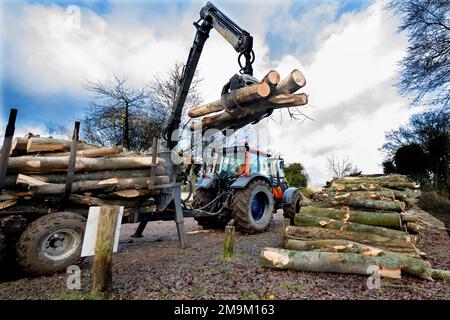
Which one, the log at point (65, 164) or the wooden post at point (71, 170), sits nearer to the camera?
the log at point (65, 164)

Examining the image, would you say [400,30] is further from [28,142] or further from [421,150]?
[28,142]

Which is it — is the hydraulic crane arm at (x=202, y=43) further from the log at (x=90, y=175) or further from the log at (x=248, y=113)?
the log at (x=90, y=175)

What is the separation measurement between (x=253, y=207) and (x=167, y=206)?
2.44m

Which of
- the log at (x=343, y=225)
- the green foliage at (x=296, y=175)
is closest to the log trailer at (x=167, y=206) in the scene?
the log at (x=343, y=225)

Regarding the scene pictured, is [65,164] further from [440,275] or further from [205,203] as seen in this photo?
[440,275]

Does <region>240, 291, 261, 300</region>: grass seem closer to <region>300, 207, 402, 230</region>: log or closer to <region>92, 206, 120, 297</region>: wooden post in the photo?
<region>92, 206, 120, 297</region>: wooden post

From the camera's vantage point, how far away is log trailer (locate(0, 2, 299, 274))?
2.94 metres

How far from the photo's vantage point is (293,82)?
426 centimetres

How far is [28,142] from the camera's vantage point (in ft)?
11.0

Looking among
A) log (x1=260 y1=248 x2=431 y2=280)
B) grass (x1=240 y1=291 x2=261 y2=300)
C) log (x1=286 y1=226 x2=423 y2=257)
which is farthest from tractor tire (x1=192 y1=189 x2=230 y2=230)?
grass (x1=240 y1=291 x2=261 y2=300)

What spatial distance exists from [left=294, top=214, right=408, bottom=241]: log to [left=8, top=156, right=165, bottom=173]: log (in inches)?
119

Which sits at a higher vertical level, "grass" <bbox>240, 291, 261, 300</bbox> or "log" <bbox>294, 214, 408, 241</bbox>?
"log" <bbox>294, 214, 408, 241</bbox>

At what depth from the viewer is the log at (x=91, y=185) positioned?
10.3 ft
